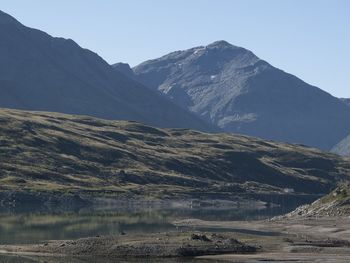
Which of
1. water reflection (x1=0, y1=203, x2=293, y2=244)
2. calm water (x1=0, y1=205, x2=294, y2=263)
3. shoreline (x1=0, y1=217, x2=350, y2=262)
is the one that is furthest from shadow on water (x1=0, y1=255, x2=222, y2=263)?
water reflection (x1=0, y1=203, x2=293, y2=244)

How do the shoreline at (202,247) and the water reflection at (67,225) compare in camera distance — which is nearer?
the shoreline at (202,247)

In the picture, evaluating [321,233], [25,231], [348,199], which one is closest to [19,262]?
[25,231]

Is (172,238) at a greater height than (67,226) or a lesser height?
lesser

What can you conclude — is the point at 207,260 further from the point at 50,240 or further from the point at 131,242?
the point at 50,240

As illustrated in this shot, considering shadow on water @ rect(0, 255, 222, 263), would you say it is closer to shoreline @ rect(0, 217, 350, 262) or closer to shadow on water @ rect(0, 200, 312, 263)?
shadow on water @ rect(0, 200, 312, 263)

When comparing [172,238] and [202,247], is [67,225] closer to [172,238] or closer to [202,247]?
[172,238]

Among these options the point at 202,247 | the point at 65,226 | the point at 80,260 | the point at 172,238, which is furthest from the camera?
the point at 65,226

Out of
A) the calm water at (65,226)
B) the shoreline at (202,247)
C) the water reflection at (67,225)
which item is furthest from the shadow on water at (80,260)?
the water reflection at (67,225)

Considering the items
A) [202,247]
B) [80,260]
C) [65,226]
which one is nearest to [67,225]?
[65,226]

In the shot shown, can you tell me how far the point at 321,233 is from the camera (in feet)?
426

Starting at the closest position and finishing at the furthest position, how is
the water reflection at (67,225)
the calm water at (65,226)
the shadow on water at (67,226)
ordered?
the shadow on water at (67,226)
the calm water at (65,226)
the water reflection at (67,225)

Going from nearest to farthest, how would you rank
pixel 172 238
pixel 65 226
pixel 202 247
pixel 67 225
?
pixel 202 247 < pixel 172 238 < pixel 65 226 < pixel 67 225

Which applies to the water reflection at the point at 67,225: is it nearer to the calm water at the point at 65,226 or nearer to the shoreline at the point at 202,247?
the calm water at the point at 65,226

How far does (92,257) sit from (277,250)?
24721 millimetres
